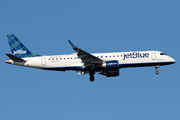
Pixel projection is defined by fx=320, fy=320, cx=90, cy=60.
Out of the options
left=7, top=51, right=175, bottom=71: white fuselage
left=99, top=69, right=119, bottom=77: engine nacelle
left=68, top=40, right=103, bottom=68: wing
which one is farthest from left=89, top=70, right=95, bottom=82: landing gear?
left=99, top=69, right=119, bottom=77: engine nacelle

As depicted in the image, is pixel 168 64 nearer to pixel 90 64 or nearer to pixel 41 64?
pixel 90 64

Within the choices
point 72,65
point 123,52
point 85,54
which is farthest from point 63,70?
point 123,52

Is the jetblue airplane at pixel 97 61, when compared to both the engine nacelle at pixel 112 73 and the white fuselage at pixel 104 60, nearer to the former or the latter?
the white fuselage at pixel 104 60

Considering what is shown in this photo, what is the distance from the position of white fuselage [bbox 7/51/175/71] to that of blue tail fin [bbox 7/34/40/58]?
7.37ft

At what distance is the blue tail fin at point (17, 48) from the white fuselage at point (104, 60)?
2247 millimetres

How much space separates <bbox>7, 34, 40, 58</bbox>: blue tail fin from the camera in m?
59.9

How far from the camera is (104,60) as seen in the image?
56.6 m

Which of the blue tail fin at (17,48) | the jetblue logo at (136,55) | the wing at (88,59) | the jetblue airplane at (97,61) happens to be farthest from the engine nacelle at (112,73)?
the blue tail fin at (17,48)

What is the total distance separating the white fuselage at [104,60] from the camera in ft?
186

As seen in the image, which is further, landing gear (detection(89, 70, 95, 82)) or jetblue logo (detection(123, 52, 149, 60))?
landing gear (detection(89, 70, 95, 82))

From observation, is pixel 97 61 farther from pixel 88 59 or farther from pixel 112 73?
pixel 112 73

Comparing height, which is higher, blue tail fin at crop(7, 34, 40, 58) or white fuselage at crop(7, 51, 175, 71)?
blue tail fin at crop(7, 34, 40, 58)

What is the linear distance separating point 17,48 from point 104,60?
56.2ft

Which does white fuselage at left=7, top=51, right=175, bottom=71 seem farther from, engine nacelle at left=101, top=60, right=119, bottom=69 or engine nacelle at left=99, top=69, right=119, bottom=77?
engine nacelle at left=99, top=69, right=119, bottom=77
